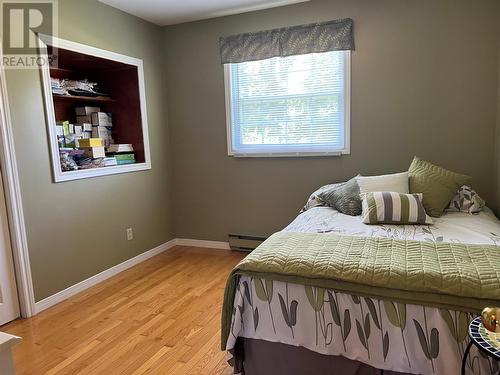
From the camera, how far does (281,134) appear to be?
11.8ft

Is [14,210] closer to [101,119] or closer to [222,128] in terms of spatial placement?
[101,119]

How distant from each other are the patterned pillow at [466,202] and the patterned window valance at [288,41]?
5.06 ft

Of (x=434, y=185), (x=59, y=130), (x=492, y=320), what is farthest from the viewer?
(x=59, y=130)

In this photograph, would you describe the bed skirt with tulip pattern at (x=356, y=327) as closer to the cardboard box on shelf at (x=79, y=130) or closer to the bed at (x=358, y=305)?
the bed at (x=358, y=305)

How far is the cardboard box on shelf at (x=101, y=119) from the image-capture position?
3.56 metres

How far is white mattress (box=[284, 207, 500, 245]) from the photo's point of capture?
2061 millimetres

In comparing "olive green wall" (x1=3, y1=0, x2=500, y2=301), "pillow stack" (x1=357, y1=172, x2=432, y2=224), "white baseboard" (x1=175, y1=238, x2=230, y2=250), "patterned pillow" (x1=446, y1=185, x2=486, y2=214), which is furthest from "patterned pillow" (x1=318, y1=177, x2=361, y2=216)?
"white baseboard" (x1=175, y1=238, x2=230, y2=250)

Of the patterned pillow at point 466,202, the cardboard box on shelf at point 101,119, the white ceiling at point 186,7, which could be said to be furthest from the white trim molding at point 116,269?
the white ceiling at point 186,7

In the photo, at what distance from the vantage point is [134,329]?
2.40m

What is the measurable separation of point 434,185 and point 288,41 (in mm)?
1842

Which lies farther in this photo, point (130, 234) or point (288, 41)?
point (130, 234)

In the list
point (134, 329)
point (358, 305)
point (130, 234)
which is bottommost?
point (134, 329)

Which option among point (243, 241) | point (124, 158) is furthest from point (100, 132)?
point (243, 241)

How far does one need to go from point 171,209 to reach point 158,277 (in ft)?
3.49
